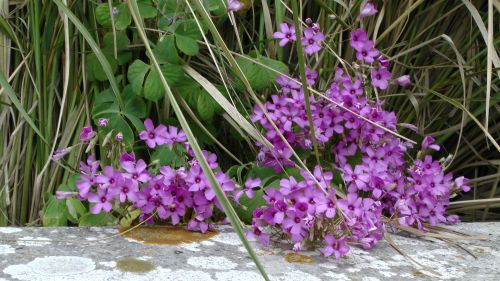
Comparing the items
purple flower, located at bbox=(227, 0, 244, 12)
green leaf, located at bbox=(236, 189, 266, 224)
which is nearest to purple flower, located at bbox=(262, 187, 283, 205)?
green leaf, located at bbox=(236, 189, 266, 224)

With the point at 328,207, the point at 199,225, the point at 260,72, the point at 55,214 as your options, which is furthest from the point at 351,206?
the point at 55,214

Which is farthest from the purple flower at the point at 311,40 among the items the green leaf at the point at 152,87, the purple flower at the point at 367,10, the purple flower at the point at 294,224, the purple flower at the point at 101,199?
the purple flower at the point at 101,199

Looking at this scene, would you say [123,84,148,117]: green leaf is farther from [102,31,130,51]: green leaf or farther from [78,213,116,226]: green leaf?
[78,213,116,226]: green leaf

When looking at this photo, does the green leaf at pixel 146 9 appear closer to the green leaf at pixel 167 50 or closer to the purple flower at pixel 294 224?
the green leaf at pixel 167 50

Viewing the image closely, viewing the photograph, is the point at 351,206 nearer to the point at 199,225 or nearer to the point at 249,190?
the point at 249,190

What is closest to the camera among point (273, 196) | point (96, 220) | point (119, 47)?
point (273, 196)

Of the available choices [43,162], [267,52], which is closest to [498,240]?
[267,52]

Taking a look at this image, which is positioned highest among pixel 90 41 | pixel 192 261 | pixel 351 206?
pixel 90 41
